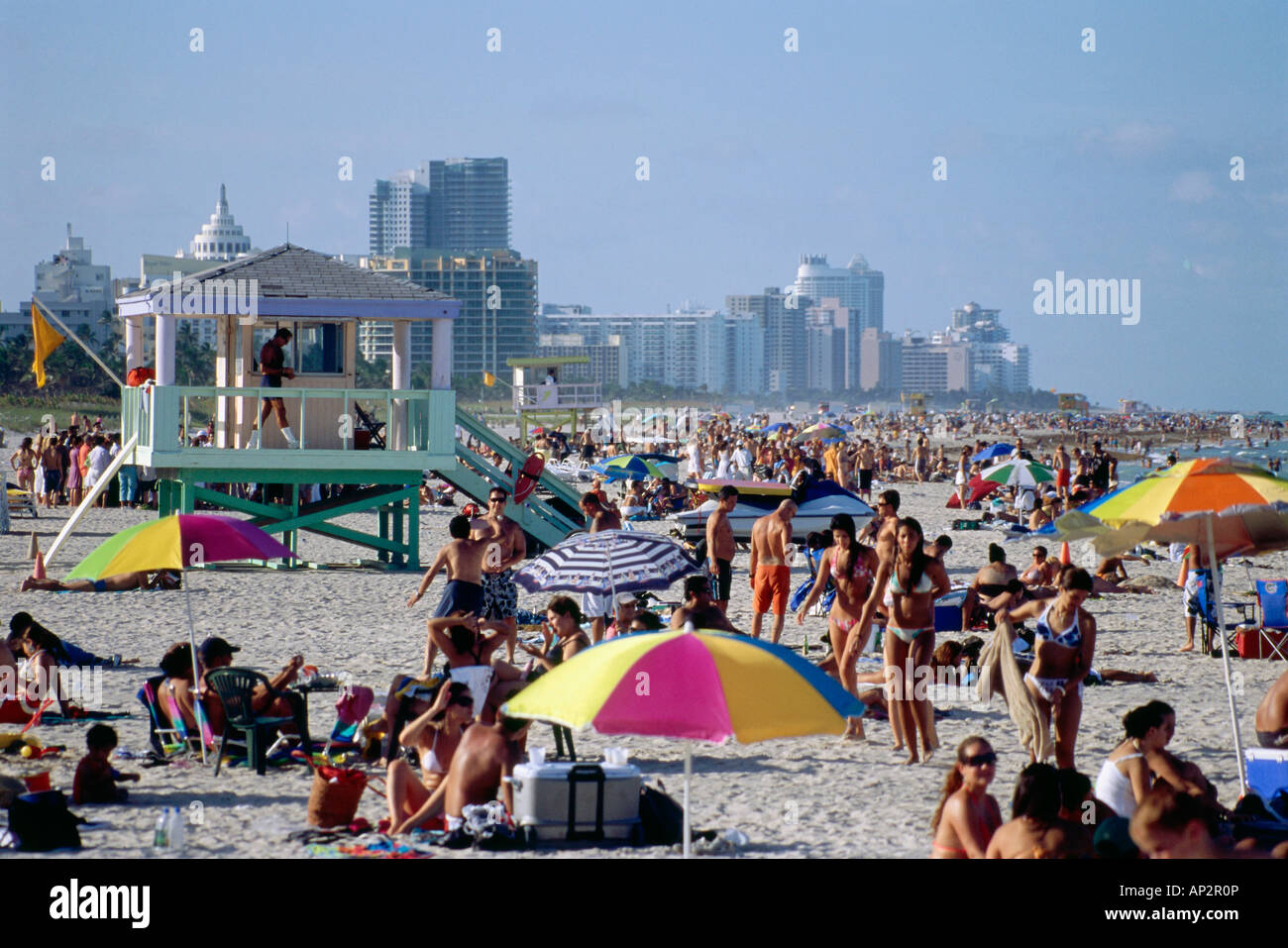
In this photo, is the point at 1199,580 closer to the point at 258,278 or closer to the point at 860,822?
the point at 860,822

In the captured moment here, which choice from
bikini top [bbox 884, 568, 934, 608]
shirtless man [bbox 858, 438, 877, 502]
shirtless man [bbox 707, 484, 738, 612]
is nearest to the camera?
bikini top [bbox 884, 568, 934, 608]

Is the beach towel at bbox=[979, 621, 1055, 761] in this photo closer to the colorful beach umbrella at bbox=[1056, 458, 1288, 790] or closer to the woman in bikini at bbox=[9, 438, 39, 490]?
the colorful beach umbrella at bbox=[1056, 458, 1288, 790]

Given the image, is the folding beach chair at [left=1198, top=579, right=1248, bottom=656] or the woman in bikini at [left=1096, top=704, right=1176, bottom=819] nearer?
the woman in bikini at [left=1096, top=704, right=1176, bottom=819]

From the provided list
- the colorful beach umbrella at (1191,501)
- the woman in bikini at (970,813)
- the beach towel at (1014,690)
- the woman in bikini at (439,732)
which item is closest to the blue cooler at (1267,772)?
the colorful beach umbrella at (1191,501)

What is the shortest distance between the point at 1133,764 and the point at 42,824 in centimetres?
485

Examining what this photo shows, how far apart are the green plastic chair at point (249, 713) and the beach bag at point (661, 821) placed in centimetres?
232

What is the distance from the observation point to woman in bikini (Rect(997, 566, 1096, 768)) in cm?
789

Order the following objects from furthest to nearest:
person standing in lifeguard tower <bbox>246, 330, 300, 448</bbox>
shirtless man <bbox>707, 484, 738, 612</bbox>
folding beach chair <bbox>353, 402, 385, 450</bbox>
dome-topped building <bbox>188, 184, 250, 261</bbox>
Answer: dome-topped building <bbox>188, 184, 250, 261</bbox>, folding beach chair <bbox>353, 402, 385, 450</bbox>, person standing in lifeguard tower <bbox>246, 330, 300, 448</bbox>, shirtless man <bbox>707, 484, 738, 612</bbox>

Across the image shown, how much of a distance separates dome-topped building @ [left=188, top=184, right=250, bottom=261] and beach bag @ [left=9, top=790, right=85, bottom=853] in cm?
15753

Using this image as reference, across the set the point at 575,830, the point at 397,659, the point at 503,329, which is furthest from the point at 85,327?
the point at 575,830

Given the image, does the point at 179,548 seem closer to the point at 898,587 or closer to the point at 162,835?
the point at 162,835

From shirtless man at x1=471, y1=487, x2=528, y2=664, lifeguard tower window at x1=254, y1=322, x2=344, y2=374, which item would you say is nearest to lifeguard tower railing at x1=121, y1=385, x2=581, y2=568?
lifeguard tower window at x1=254, y1=322, x2=344, y2=374

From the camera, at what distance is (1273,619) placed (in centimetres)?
1270

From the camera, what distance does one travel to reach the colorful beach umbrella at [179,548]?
8172mm
